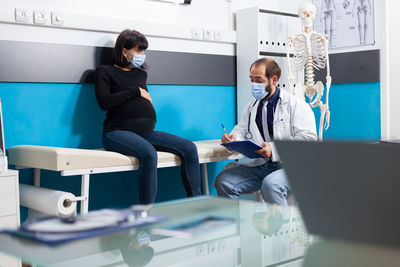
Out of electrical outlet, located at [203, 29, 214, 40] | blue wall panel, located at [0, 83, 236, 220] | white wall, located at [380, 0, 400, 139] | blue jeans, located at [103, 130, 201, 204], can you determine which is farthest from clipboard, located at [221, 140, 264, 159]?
white wall, located at [380, 0, 400, 139]

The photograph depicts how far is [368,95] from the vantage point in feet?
13.4

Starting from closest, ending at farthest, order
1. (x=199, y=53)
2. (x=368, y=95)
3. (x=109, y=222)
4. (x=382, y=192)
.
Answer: (x=382, y=192) → (x=109, y=222) → (x=199, y=53) → (x=368, y=95)

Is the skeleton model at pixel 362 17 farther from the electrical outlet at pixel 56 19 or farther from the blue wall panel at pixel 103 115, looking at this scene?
the electrical outlet at pixel 56 19

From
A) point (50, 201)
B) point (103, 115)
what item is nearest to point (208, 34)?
point (103, 115)

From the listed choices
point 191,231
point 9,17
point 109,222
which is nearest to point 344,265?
point 191,231

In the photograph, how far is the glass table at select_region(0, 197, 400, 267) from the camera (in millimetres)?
903

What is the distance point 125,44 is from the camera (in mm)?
3094

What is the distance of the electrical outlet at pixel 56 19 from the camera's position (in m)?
3.00

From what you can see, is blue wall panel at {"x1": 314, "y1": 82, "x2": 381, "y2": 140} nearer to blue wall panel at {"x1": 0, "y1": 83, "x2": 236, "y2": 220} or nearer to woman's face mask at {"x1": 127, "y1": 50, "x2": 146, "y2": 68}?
blue wall panel at {"x1": 0, "y1": 83, "x2": 236, "y2": 220}

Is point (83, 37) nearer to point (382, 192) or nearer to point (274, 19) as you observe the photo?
point (274, 19)

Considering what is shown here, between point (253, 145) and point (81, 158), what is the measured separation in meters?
0.94

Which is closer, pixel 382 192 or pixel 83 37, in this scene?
pixel 382 192

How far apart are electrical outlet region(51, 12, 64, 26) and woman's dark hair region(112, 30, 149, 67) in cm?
35

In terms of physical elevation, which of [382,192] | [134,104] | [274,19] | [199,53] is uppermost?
[274,19]
